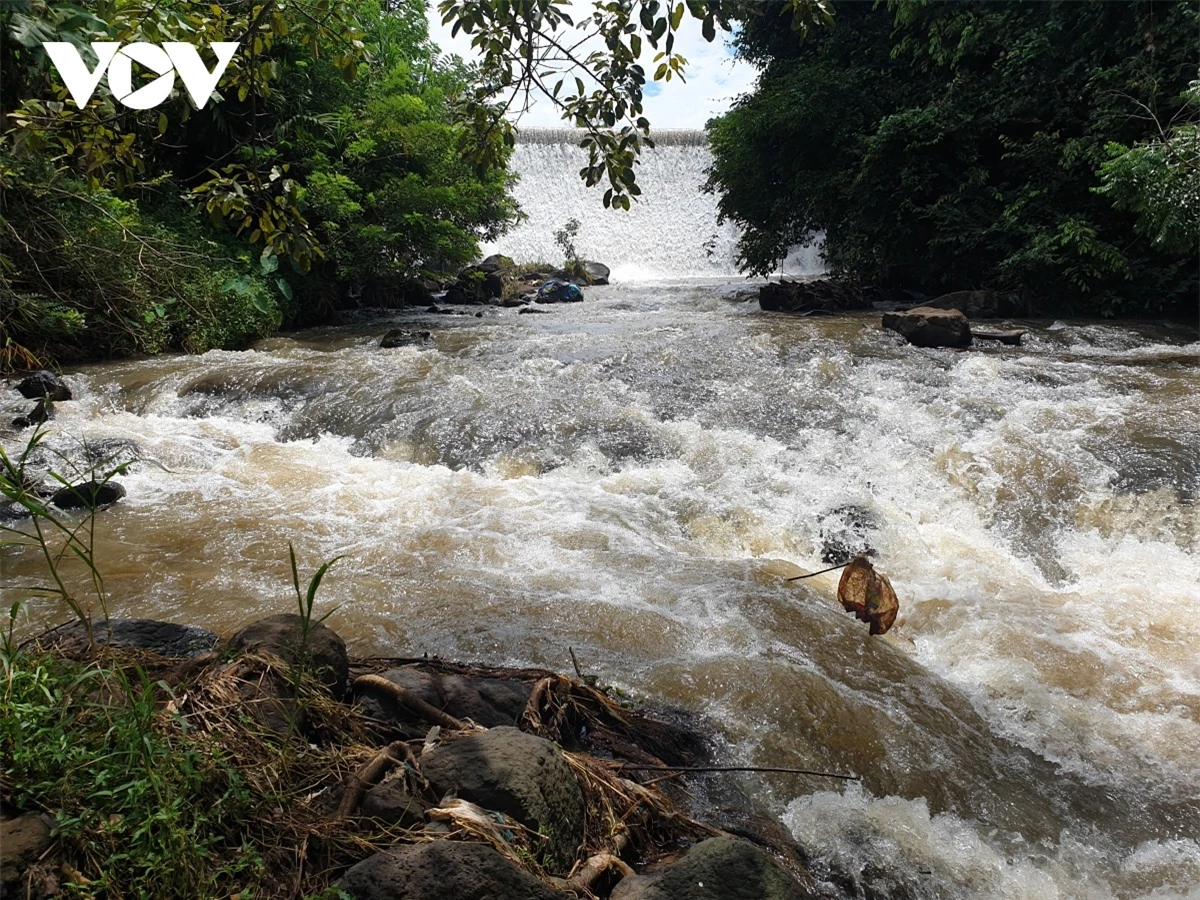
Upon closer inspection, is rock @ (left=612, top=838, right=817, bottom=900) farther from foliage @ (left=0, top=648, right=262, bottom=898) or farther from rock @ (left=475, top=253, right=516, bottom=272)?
rock @ (left=475, top=253, right=516, bottom=272)

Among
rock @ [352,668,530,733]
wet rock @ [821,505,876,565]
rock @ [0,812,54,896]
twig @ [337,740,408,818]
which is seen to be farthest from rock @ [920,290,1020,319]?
rock @ [0,812,54,896]

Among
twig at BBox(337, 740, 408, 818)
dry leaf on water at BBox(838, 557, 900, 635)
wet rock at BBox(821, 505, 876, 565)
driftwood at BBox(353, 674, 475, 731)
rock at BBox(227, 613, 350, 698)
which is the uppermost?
rock at BBox(227, 613, 350, 698)

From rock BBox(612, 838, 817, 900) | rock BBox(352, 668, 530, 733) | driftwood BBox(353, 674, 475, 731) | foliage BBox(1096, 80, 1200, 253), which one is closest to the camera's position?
rock BBox(612, 838, 817, 900)

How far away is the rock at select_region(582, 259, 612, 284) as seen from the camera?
20750 millimetres

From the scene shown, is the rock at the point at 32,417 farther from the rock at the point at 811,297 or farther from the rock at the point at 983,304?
the rock at the point at 983,304

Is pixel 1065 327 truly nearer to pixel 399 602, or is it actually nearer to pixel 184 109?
pixel 399 602

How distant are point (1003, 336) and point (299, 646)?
8.44m

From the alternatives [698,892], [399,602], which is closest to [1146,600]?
[698,892]

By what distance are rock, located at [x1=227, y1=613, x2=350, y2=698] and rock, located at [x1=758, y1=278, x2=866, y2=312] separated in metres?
10.4

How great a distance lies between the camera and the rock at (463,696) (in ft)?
7.79

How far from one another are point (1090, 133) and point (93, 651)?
11837 mm

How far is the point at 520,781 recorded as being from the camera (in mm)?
1872

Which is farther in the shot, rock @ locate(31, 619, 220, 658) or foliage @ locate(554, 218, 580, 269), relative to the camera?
foliage @ locate(554, 218, 580, 269)

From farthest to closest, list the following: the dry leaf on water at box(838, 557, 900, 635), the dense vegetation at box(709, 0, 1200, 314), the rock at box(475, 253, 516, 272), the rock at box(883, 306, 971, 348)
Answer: the rock at box(475, 253, 516, 272) → the dense vegetation at box(709, 0, 1200, 314) → the rock at box(883, 306, 971, 348) → the dry leaf on water at box(838, 557, 900, 635)
